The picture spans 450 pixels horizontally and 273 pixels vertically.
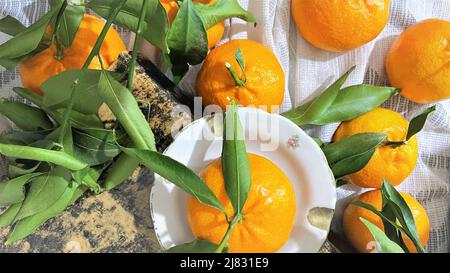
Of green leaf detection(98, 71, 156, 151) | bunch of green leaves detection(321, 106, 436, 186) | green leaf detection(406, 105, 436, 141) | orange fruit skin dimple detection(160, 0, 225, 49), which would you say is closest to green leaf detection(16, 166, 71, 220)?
green leaf detection(98, 71, 156, 151)

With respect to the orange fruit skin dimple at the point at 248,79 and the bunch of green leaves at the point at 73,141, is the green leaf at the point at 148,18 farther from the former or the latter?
the orange fruit skin dimple at the point at 248,79

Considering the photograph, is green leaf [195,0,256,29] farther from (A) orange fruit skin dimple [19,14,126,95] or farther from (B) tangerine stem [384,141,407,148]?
(B) tangerine stem [384,141,407,148]

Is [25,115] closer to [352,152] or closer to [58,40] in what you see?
[58,40]

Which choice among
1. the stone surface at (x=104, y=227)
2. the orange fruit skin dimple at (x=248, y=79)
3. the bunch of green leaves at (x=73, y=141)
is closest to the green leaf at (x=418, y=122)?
the orange fruit skin dimple at (x=248, y=79)

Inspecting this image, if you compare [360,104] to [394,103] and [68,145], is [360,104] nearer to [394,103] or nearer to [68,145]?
[394,103]

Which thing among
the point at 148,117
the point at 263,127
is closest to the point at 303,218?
the point at 263,127
